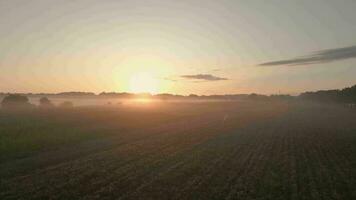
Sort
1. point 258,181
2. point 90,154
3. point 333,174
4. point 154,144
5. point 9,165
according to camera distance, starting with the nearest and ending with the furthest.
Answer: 1. point 258,181
2. point 333,174
3. point 9,165
4. point 90,154
5. point 154,144

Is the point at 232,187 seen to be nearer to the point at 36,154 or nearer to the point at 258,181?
the point at 258,181

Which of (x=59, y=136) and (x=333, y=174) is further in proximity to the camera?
(x=59, y=136)

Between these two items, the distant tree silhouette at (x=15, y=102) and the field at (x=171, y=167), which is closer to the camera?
the field at (x=171, y=167)

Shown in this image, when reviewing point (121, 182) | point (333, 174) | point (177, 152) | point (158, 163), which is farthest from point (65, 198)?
point (333, 174)

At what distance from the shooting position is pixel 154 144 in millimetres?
35375

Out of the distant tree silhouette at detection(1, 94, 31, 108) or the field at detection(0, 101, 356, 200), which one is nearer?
the field at detection(0, 101, 356, 200)

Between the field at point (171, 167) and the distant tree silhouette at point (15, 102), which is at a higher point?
the distant tree silhouette at point (15, 102)

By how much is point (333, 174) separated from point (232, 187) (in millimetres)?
7929

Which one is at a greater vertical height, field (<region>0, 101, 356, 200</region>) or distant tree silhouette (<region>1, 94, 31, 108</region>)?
distant tree silhouette (<region>1, 94, 31, 108</region>)

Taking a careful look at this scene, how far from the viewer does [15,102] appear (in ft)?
382

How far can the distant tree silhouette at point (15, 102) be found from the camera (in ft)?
375

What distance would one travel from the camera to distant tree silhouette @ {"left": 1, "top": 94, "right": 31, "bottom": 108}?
11431cm

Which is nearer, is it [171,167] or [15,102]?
[171,167]

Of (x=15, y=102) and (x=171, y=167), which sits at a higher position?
(x=15, y=102)
